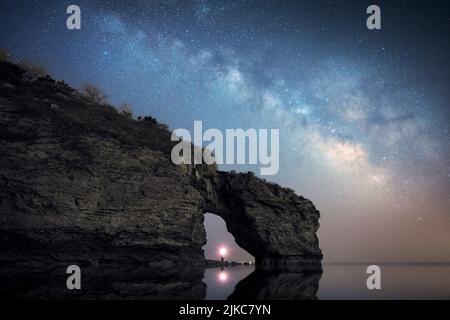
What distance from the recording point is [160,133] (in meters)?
34.5

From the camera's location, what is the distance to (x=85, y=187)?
26.7m

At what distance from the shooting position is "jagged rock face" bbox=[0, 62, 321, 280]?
79.3ft

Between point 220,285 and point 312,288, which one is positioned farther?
point 220,285

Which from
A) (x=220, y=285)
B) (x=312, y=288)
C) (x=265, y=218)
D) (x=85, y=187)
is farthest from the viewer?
(x=265, y=218)

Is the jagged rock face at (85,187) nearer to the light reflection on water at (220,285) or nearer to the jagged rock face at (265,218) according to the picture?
the jagged rock face at (265,218)

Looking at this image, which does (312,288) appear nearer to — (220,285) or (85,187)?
(220,285)

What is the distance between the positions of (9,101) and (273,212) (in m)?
30.3

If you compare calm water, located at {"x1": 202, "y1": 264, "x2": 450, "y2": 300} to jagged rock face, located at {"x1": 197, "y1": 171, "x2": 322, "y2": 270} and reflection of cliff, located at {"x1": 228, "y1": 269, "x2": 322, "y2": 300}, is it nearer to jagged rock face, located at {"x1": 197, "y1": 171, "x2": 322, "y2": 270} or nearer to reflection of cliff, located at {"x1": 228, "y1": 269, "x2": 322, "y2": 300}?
reflection of cliff, located at {"x1": 228, "y1": 269, "x2": 322, "y2": 300}

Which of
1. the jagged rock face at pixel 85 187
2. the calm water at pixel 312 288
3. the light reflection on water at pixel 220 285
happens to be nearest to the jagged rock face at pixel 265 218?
the jagged rock face at pixel 85 187

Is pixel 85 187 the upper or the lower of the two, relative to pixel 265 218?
upper

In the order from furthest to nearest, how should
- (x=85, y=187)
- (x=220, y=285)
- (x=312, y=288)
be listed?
1. (x=85, y=187)
2. (x=220, y=285)
3. (x=312, y=288)

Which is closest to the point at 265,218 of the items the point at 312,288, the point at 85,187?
the point at 85,187
